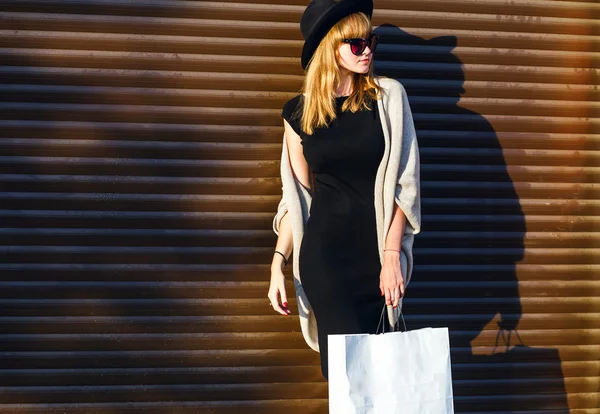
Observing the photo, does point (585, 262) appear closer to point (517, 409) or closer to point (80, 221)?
point (517, 409)

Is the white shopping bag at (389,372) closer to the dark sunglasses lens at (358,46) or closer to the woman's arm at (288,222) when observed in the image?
the woman's arm at (288,222)

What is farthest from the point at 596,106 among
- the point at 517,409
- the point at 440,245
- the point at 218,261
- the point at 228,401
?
the point at 228,401

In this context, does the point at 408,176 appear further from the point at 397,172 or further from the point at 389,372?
the point at 389,372

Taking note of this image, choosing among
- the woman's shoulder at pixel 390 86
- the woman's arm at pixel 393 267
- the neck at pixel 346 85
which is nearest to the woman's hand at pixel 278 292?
the woman's arm at pixel 393 267

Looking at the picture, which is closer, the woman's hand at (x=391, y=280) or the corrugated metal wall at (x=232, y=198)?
the woman's hand at (x=391, y=280)

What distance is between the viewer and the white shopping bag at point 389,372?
302cm

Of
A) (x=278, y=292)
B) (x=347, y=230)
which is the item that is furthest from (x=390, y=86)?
(x=278, y=292)

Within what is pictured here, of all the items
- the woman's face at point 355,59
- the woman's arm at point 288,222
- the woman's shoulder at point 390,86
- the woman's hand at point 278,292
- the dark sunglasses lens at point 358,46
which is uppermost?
the dark sunglasses lens at point 358,46

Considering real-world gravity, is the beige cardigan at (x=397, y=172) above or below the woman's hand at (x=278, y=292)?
above

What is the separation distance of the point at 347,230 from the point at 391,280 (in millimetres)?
319

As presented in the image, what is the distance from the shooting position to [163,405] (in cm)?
434

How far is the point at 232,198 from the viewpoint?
4.32 metres

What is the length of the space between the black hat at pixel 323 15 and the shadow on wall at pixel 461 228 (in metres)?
0.93

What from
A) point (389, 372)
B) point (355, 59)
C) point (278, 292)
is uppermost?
point (355, 59)
